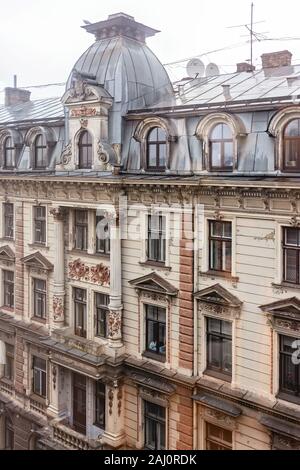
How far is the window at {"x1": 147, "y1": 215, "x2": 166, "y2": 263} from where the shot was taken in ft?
53.8

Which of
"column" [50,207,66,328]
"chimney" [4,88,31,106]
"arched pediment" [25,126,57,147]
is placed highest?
"chimney" [4,88,31,106]

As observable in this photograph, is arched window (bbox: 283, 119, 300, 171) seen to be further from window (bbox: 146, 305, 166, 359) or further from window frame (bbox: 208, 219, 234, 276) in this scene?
window (bbox: 146, 305, 166, 359)

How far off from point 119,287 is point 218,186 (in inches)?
206

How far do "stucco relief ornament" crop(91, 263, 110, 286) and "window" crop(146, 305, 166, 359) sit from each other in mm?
1874

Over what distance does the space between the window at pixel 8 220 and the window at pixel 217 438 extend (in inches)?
457

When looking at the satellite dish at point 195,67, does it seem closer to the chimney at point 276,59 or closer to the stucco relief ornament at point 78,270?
the chimney at point 276,59

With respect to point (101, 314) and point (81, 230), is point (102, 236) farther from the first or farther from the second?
point (101, 314)

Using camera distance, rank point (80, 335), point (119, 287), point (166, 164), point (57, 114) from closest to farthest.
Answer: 1. point (166, 164)
2. point (119, 287)
3. point (80, 335)
4. point (57, 114)

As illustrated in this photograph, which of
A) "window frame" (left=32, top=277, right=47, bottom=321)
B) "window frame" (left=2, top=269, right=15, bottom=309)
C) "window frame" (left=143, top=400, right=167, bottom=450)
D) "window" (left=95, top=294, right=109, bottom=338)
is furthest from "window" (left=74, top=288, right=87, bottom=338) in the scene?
"window frame" (left=2, top=269, right=15, bottom=309)

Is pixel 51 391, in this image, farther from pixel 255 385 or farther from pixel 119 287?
Answer: pixel 255 385

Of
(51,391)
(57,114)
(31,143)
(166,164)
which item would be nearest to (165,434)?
(51,391)

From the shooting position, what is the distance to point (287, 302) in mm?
13453

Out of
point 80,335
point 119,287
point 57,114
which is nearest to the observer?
point 119,287

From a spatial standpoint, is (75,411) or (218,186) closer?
(218,186)
